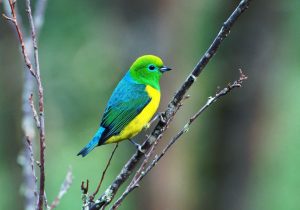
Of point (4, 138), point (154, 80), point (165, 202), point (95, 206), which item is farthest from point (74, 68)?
point (95, 206)

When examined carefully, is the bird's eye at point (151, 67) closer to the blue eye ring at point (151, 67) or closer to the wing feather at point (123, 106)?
the blue eye ring at point (151, 67)

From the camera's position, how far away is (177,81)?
7.66 m

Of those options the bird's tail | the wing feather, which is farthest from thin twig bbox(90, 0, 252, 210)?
the wing feather

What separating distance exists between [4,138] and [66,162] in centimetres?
361

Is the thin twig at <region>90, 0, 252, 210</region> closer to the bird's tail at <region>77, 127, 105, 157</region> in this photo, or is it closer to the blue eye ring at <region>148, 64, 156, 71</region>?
the bird's tail at <region>77, 127, 105, 157</region>

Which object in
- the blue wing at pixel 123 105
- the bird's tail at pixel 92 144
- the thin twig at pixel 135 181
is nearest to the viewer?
the thin twig at pixel 135 181

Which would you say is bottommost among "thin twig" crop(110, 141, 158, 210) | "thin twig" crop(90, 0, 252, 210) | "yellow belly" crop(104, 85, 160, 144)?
"thin twig" crop(110, 141, 158, 210)

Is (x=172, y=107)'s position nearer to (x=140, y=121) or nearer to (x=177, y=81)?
(x=140, y=121)

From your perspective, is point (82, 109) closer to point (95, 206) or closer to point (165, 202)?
point (165, 202)

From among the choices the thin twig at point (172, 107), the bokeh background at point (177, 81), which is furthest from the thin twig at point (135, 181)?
the bokeh background at point (177, 81)

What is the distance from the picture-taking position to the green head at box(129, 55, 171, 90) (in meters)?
3.15

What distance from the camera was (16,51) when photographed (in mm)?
10258

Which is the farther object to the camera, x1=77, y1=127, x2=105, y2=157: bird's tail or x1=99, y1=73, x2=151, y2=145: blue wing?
x1=99, y1=73, x2=151, y2=145: blue wing

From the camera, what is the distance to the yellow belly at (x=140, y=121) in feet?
10.4
